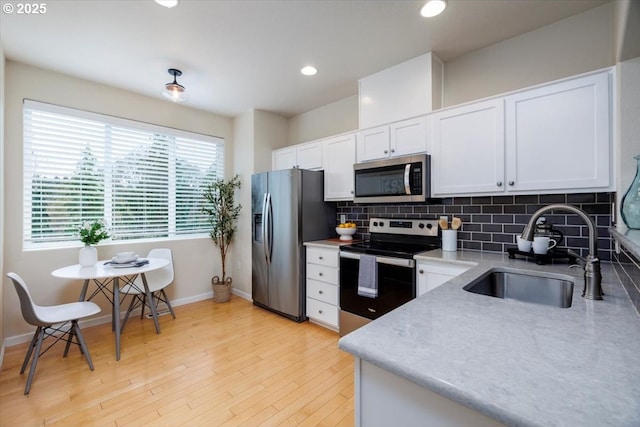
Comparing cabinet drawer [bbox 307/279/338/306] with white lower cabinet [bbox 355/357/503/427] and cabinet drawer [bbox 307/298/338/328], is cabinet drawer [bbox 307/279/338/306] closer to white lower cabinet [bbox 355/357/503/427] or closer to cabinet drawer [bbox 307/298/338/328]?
cabinet drawer [bbox 307/298/338/328]

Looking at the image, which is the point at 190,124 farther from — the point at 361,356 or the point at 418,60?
the point at 361,356

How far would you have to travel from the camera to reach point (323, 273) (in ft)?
10.2

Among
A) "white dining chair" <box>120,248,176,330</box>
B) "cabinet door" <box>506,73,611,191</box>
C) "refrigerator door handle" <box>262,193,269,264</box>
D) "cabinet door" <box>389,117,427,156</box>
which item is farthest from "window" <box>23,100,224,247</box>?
"cabinet door" <box>506,73,611,191</box>

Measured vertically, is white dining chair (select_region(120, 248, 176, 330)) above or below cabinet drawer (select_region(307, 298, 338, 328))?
above

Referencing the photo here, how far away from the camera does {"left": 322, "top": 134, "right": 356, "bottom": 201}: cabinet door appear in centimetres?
315

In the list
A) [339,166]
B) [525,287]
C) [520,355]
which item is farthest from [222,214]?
[520,355]

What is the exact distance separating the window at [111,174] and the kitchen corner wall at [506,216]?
107 inches

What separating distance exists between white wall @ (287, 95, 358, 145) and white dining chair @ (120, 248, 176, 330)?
7.85 feet

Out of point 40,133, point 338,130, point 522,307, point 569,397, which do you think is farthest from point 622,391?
point 40,133

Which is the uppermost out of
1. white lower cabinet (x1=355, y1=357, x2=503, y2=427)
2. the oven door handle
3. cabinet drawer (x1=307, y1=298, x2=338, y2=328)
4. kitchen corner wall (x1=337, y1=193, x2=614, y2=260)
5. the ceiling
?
the ceiling

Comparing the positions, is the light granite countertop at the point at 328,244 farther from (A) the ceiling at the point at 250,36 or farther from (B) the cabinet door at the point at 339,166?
(A) the ceiling at the point at 250,36

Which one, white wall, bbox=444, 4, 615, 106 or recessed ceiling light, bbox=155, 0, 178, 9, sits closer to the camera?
recessed ceiling light, bbox=155, 0, 178, 9

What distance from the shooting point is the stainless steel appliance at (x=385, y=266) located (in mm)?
2404

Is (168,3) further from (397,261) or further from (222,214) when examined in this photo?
(222,214)
